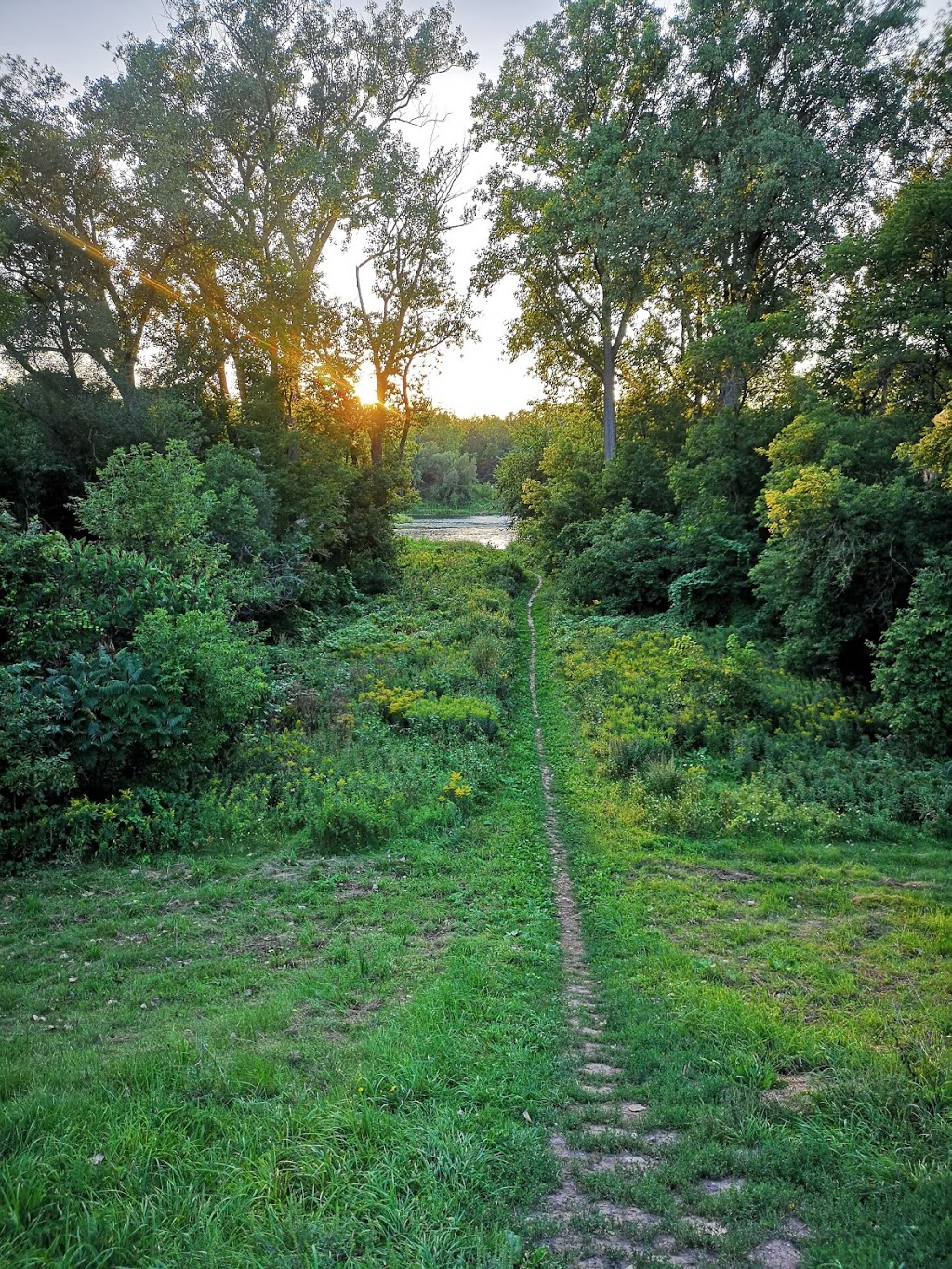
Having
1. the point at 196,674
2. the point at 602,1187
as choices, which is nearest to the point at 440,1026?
the point at 602,1187

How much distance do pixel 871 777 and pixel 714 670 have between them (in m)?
4.09

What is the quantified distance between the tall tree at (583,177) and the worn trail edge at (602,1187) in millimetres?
25116

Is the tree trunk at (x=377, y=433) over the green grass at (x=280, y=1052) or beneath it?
over

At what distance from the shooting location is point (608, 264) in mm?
24812

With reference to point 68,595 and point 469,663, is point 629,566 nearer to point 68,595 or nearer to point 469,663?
point 469,663

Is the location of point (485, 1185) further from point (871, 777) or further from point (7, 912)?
point (871, 777)

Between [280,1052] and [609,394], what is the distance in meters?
28.1

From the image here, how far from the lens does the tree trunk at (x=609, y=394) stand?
28.2m

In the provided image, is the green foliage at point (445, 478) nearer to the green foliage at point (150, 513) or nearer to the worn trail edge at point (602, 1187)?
the green foliage at point (150, 513)

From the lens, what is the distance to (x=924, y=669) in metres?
11.1

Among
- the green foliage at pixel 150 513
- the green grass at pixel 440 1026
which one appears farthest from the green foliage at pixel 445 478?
the green grass at pixel 440 1026

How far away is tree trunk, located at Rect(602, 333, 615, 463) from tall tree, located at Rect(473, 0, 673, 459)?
4 cm

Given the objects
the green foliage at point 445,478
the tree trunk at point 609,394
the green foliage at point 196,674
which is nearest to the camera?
the green foliage at point 196,674

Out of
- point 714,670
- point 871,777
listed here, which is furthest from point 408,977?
point 714,670
